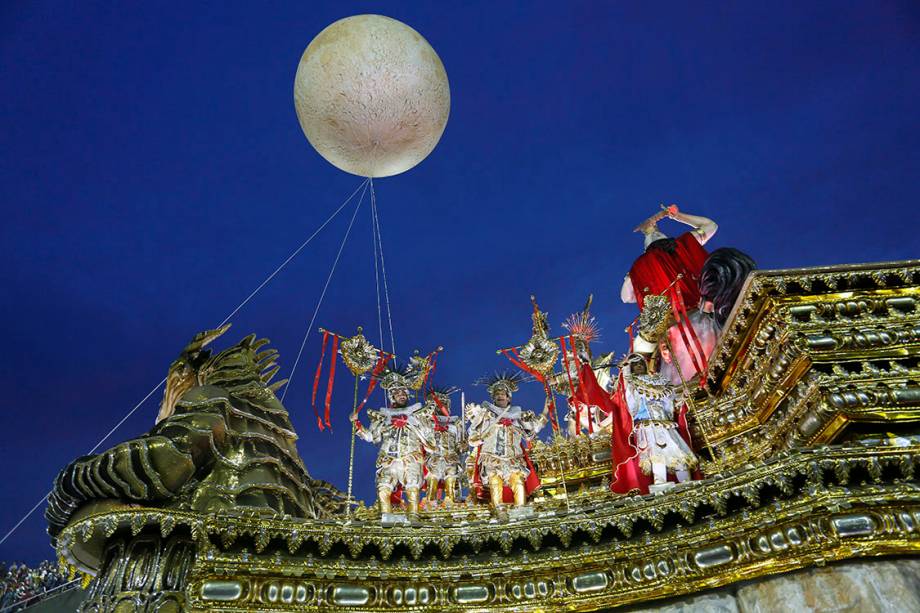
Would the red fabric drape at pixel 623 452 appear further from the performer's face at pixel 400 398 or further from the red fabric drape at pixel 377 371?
the red fabric drape at pixel 377 371

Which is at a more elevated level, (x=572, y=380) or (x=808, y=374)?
(x=572, y=380)

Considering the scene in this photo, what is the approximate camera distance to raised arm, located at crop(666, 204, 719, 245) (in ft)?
39.5

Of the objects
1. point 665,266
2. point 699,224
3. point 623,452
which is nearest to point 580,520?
point 623,452

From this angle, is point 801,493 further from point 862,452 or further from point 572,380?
point 572,380

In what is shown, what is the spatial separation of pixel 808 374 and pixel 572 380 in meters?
4.96

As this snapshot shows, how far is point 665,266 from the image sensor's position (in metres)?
11.2

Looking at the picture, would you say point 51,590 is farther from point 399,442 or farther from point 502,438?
point 502,438

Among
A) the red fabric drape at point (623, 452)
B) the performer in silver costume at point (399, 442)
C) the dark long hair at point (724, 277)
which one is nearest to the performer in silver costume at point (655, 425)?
the red fabric drape at point (623, 452)

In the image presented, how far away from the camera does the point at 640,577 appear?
4656mm

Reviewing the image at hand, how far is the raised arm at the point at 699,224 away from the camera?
12.0 metres

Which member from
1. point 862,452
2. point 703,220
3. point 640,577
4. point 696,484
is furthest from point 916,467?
point 703,220

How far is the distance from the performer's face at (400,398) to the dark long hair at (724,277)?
491 centimetres

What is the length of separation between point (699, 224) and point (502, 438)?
24.8ft

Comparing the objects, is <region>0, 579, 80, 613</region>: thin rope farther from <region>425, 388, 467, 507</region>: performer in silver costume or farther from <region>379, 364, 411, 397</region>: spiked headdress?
<region>425, 388, 467, 507</region>: performer in silver costume
